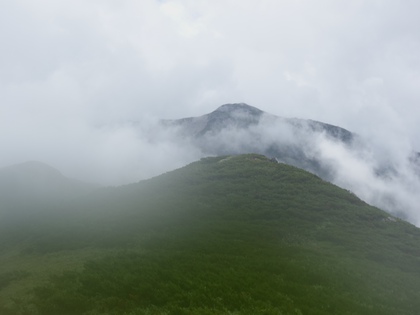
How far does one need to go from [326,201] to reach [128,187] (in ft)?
171

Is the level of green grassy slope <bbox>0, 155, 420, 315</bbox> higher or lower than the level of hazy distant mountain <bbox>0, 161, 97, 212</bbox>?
lower

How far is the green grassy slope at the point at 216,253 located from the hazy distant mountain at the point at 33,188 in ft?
77.6

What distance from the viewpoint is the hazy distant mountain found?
10406 centimetres

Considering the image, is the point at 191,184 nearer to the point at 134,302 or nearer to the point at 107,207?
the point at 107,207

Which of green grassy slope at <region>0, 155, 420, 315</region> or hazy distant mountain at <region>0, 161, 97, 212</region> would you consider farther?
hazy distant mountain at <region>0, 161, 97, 212</region>

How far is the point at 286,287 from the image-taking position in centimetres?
3625

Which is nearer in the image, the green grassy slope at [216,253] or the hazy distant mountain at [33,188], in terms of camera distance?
the green grassy slope at [216,253]

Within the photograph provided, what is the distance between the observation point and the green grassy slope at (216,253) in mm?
32031

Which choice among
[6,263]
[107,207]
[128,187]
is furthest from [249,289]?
[128,187]

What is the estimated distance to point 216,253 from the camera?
153 feet

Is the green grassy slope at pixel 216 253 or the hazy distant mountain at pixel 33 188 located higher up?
the hazy distant mountain at pixel 33 188

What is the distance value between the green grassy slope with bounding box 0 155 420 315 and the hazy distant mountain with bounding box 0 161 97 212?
23.7 m

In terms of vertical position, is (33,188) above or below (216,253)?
above

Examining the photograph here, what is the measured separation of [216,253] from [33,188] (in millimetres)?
100685
